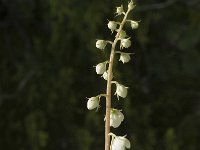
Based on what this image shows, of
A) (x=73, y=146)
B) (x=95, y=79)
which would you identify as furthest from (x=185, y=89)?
(x=73, y=146)

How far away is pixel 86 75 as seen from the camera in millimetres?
4789

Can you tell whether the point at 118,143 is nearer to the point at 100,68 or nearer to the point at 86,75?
the point at 100,68

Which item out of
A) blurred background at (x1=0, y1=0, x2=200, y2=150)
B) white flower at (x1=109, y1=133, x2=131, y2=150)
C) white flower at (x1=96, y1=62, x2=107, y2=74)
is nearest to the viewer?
white flower at (x1=109, y1=133, x2=131, y2=150)

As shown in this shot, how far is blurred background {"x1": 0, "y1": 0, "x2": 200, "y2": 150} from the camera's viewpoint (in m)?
4.42

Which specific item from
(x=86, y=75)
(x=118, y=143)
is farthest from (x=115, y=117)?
(x=86, y=75)

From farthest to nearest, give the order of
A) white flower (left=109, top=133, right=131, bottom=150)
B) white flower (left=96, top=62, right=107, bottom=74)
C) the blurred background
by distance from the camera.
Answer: the blurred background, white flower (left=96, top=62, right=107, bottom=74), white flower (left=109, top=133, right=131, bottom=150)

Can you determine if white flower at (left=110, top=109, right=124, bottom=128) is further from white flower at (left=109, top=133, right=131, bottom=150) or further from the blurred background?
the blurred background

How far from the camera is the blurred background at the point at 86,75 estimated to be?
14.5 feet

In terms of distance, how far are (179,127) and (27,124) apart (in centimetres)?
135

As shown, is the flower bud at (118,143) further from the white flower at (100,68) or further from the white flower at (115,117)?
the white flower at (100,68)

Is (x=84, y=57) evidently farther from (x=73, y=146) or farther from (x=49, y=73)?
(x=73, y=146)

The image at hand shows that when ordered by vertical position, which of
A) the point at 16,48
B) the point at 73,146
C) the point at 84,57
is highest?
the point at 16,48

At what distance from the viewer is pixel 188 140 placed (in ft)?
16.2

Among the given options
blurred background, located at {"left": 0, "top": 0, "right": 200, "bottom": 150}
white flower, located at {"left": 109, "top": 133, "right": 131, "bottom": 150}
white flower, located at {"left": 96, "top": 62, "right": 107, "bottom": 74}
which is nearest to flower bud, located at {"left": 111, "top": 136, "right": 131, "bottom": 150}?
white flower, located at {"left": 109, "top": 133, "right": 131, "bottom": 150}
